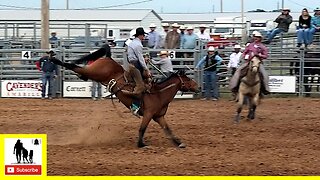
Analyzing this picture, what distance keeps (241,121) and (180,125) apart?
151 centimetres

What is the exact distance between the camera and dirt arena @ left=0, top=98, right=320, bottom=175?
966 cm

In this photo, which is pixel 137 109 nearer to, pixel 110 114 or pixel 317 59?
pixel 110 114

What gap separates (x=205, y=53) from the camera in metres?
21.8

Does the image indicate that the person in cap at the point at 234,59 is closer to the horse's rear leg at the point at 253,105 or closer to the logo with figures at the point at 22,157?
the horse's rear leg at the point at 253,105

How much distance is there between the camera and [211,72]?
68.6 ft

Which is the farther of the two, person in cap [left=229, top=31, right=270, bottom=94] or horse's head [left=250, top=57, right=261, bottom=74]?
person in cap [left=229, top=31, right=270, bottom=94]

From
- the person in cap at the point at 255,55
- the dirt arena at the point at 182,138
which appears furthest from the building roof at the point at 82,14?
the person in cap at the point at 255,55

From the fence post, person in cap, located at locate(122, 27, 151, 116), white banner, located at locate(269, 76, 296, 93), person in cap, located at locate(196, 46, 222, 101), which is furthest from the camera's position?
white banner, located at locate(269, 76, 296, 93)

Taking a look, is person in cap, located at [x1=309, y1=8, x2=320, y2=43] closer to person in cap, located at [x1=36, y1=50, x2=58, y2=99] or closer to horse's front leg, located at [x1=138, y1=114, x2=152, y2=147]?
person in cap, located at [x1=36, y1=50, x2=58, y2=99]

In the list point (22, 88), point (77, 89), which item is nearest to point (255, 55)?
point (77, 89)

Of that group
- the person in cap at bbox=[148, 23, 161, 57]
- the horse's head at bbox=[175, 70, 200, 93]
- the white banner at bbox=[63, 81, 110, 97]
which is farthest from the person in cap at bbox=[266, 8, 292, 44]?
the horse's head at bbox=[175, 70, 200, 93]

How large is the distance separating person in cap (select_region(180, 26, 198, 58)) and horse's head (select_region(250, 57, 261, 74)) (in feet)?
24.8

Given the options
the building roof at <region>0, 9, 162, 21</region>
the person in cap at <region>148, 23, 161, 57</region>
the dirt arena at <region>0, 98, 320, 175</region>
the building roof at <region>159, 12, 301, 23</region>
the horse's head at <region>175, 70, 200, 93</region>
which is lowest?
the dirt arena at <region>0, 98, 320, 175</region>

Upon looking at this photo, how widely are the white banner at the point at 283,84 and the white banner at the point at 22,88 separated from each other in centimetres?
704
